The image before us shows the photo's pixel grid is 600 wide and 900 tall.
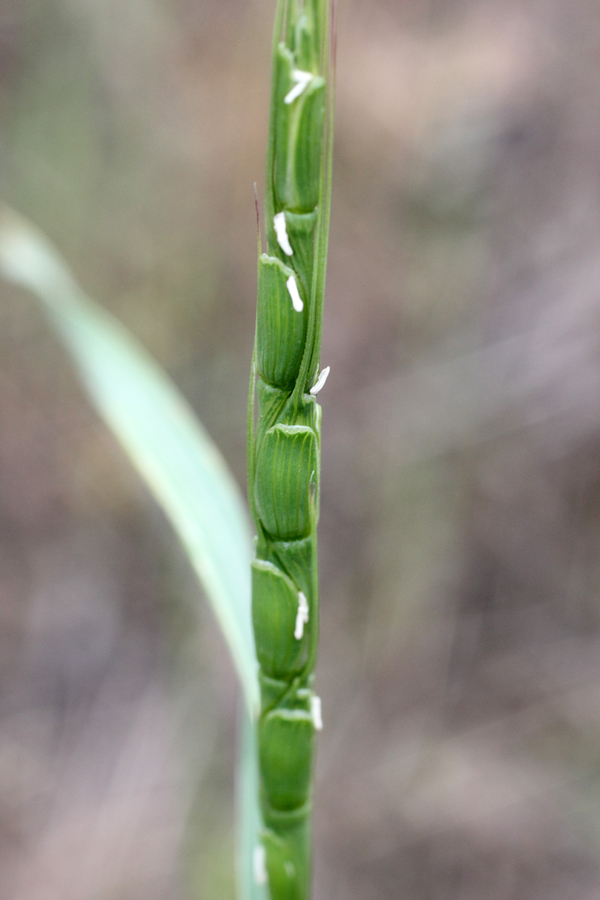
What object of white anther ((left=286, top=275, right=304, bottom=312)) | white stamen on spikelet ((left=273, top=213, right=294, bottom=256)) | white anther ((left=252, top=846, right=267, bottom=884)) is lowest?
white anther ((left=252, top=846, right=267, bottom=884))

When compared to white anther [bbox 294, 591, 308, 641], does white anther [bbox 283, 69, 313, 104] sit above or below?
above

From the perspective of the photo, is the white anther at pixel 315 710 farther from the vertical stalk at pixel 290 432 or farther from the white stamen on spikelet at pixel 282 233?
the white stamen on spikelet at pixel 282 233

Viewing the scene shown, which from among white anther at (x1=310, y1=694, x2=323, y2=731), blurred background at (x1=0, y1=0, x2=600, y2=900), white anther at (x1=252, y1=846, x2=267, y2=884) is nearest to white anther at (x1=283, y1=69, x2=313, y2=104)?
white anther at (x1=310, y1=694, x2=323, y2=731)

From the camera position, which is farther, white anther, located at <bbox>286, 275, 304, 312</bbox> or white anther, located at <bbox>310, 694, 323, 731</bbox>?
white anther, located at <bbox>310, 694, 323, 731</bbox>

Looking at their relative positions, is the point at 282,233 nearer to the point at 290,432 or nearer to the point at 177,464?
the point at 290,432

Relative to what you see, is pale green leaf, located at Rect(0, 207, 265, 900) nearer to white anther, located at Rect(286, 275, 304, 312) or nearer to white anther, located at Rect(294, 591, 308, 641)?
white anther, located at Rect(294, 591, 308, 641)

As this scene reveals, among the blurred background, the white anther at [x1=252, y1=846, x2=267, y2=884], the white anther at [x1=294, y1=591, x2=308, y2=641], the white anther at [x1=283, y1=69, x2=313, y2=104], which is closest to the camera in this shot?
the white anther at [x1=283, y1=69, x2=313, y2=104]

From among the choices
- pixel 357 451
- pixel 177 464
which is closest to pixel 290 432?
pixel 177 464

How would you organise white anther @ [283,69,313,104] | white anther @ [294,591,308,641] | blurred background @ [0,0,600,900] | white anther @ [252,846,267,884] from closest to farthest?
white anther @ [283,69,313,104], white anther @ [294,591,308,641], white anther @ [252,846,267,884], blurred background @ [0,0,600,900]
